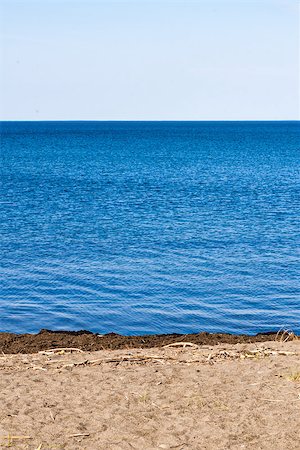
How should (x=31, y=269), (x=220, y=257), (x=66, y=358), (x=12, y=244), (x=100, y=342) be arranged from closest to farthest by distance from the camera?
(x=66, y=358) < (x=100, y=342) < (x=31, y=269) < (x=220, y=257) < (x=12, y=244)

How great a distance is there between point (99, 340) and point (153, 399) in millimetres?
3511

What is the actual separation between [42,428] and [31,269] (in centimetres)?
1220

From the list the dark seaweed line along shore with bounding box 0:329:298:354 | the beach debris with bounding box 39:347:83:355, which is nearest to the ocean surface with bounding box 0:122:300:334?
the dark seaweed line along shore with bounding box 0:329:298:354

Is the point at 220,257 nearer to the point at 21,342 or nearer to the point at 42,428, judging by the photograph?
the point at 21,342

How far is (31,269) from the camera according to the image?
20203 mm

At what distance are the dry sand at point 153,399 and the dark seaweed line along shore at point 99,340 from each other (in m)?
0.61

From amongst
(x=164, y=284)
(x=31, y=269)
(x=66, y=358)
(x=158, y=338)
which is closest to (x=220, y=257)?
(x=164, y=284)

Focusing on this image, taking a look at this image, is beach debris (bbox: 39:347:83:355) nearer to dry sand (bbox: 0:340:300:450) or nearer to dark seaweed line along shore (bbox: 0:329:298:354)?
dry sand (bbox: 0:340:300:450)

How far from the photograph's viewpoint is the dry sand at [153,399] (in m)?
7.99

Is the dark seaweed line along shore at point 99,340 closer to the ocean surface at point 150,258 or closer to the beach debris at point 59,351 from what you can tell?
the beach debris at point 59,351

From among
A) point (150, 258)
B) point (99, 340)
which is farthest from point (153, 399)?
point (150, 258)

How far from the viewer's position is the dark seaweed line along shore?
12.0 metres

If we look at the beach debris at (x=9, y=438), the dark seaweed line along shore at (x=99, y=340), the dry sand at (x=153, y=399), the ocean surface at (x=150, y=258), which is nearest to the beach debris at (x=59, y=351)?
the dry sand at (x=153, y=399)

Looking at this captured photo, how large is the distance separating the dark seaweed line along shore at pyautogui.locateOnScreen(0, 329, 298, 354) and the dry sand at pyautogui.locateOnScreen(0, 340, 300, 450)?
612 millimetres
